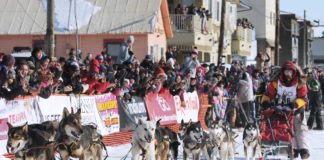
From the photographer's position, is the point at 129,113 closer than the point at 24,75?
No

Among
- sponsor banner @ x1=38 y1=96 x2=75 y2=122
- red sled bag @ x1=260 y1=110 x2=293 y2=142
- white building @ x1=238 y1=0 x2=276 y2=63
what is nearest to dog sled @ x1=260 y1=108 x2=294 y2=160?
red sled bag @ x1=260 y1=110 x2=293 y2=142

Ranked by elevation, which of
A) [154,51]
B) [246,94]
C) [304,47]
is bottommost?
[246,94]

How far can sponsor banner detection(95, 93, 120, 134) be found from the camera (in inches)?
611

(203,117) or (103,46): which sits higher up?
(103,46)

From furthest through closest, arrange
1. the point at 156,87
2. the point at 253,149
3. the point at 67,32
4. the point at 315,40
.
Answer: the point at 315,40
the point at 67,32
the point at 156,87
the point at 253,149

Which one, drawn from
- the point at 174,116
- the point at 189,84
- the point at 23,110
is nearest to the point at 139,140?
the point at 23,110

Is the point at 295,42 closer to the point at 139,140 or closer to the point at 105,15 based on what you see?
the point at 105,15

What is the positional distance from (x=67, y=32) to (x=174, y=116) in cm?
1322

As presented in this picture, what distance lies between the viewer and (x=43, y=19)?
32.0 metres

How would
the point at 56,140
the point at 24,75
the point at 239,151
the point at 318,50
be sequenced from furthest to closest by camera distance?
1. the point at 318,50
2. the point at 239,151
3. the point at 24,75
4. the point at 56,140

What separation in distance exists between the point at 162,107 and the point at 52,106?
5.34 meters

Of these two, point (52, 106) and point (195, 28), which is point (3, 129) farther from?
point (195, 28)

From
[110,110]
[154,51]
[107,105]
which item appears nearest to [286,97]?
[107,105]

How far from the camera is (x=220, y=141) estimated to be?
13953 mm
